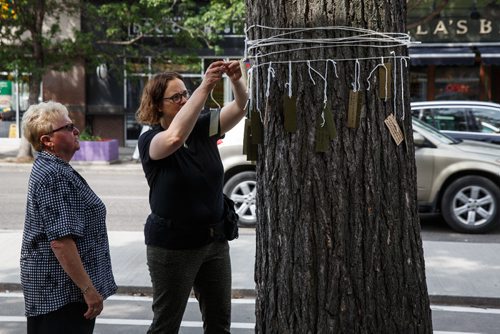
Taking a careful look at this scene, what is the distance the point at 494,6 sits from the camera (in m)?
23.6

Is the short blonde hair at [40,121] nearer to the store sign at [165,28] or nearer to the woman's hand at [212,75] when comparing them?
the woman's hand at [212,75]

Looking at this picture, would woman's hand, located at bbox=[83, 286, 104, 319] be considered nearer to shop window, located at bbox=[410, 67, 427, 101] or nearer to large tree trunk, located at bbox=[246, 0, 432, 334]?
large tree trunk, located at bbox=[246, 0, 432, 334]

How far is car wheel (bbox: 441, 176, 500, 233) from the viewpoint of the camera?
9.97m

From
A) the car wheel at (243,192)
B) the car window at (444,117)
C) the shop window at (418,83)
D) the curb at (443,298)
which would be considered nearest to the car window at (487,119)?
the car window at (444,117)

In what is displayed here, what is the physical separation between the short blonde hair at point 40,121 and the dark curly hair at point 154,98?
1.83 ft

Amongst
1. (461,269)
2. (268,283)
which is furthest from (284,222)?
(461,269)

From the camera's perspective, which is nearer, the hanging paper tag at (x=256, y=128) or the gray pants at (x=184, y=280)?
the hanging paper tag at (x=256, y=128)

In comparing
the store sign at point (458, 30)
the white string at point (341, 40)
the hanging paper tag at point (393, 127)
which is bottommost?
the hanging paper tag at point (393, 127)

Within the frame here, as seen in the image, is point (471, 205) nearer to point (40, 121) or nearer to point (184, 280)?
point (184, 280)

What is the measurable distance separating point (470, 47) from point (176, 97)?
2059 centimetres

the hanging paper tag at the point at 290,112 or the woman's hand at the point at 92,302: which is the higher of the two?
the hanging paper tag at the point at 290,112

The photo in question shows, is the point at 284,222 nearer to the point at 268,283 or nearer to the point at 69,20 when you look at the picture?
the point at 268,283

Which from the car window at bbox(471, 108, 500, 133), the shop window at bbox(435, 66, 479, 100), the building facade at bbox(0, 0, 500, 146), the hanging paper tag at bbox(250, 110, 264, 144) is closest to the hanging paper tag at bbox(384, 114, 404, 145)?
the hanging paper tag at bbox(250, 110, 264, 144)

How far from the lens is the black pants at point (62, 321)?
352 centimetres
